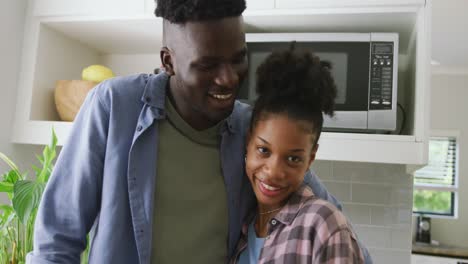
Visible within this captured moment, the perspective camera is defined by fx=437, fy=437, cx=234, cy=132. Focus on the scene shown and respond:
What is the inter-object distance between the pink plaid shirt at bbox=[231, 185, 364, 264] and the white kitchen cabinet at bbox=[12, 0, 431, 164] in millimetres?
625

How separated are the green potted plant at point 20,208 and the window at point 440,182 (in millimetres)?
4803

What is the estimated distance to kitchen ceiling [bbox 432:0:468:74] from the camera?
3.00 meters

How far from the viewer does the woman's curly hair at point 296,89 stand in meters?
0.82

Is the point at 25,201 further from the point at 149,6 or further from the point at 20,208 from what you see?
the point at 149,6

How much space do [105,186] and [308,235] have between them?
38 cm

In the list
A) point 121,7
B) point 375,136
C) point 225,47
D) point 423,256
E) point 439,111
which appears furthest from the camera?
point 439,111

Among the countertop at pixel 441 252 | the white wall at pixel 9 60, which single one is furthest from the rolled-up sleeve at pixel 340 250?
the countertop at pixel 441 252

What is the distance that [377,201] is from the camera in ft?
5.73

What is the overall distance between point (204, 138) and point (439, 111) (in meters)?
5.01

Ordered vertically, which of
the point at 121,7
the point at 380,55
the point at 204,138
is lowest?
the point at 204,138

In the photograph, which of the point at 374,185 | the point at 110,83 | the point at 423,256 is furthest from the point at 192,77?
the point at 423,256

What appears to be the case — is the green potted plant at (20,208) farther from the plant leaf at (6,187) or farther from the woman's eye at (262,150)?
the woman's eye at (262,150)

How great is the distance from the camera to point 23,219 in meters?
1.26

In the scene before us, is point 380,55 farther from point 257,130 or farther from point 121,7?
point 121,7
